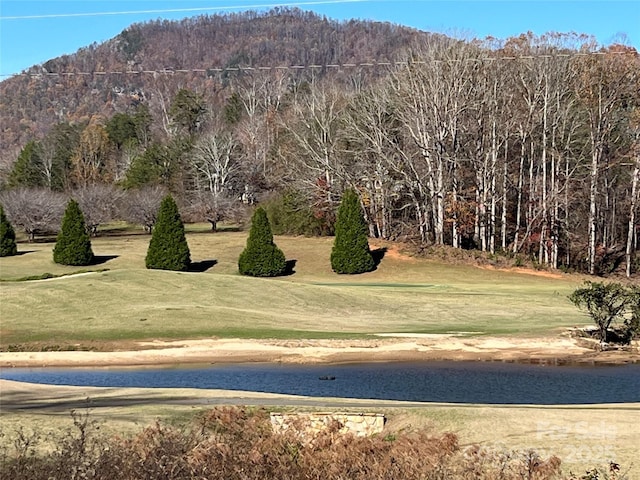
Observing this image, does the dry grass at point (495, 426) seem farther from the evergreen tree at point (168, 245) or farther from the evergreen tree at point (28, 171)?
the evergreen tree at point (28, 171)

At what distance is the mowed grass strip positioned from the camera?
29.5 meters

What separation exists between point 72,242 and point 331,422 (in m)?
40.7

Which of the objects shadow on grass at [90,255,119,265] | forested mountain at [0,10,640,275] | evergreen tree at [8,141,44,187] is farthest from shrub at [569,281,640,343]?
evergreen tree at [8,141,44,187]

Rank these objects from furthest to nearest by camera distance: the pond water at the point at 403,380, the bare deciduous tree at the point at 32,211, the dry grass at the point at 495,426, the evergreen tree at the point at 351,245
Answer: the bare deciduous tree at the point at 32,211
the evergreen tree at the point at 351,245
the pond water at the point at 403,380
the dry grass at the point at 495,426

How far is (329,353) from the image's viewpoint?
25.5 m

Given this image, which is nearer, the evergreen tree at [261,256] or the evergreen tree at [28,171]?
the evergreen tree at [261,256]

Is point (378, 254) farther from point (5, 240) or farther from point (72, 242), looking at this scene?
point (5, 240)

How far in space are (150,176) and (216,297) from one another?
196 ft

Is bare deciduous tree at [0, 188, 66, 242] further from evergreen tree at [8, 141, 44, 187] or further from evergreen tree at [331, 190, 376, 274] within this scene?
evergreen tree at [331, 190, 376, 274]

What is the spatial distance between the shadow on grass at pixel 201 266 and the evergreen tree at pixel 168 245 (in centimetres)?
149

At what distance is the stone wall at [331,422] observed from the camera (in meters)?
13.2

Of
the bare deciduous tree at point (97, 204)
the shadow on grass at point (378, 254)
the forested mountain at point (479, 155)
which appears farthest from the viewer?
the bare deciduous tree at point (97, 204)

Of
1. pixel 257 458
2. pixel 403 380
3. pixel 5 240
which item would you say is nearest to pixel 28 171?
pixel 5 240

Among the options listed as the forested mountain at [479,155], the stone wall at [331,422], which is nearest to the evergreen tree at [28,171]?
the forested mountain at [479,155]
